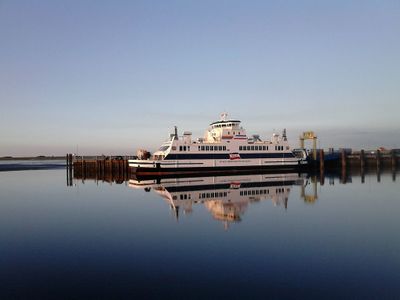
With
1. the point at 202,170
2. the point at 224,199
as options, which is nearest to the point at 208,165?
the point at 202,170

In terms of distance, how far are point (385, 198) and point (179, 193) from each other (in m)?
15.6

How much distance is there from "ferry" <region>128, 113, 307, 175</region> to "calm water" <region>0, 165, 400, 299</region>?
21018 millimetres

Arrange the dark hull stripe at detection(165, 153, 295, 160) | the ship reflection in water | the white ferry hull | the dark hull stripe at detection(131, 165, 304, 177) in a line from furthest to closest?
1. the dark hull stripe at detection(165, 153, 295, 160)
2. the dark hull stripe at detection(131, 165, 304, 177)
3. the white ferry hull
4. the ship reflection in water

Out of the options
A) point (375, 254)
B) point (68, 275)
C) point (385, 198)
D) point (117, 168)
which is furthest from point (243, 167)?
point (68, 275)

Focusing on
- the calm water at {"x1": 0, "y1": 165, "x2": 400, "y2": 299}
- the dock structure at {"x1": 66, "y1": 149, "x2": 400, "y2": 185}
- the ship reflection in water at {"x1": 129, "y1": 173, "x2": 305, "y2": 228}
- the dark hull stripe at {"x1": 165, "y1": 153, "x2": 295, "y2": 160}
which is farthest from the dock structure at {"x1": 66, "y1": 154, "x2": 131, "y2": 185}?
the calm water at {"x1": 0, "y1": 165, "x2": 400, "y2": 299}

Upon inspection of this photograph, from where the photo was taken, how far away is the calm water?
880 centimetres

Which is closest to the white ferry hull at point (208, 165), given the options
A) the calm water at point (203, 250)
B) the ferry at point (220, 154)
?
the ferry at point (220, 154)

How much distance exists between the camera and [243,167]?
4856 cm

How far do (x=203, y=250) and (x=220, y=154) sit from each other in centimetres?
3531

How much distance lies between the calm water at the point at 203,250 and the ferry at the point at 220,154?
69.0ft

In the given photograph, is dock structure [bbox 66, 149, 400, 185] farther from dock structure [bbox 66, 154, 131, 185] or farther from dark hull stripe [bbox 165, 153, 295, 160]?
dark hull stripe [bbox 165, 153, 295, 160]

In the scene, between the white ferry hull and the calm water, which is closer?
the calm water

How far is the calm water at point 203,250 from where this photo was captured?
880cm

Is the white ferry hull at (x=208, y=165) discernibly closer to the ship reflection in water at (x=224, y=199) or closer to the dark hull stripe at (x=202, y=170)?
the dark hull stripe at (x=202, y=170)
